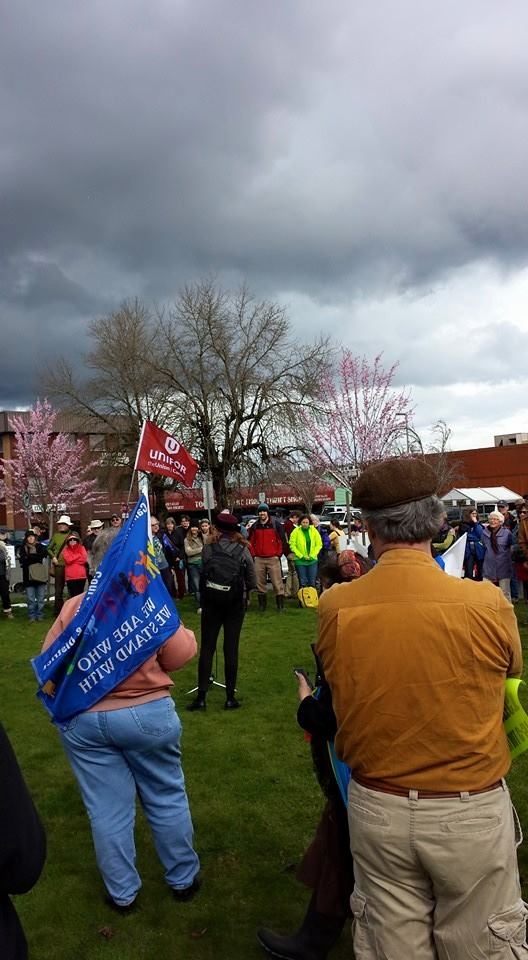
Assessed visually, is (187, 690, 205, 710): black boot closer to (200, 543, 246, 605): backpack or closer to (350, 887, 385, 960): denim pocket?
(200, 543, 246, 605): backpack

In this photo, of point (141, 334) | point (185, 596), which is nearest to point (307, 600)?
point (185, 596)

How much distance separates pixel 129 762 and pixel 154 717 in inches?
11.5

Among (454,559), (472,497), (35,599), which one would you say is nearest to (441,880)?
(454,559)

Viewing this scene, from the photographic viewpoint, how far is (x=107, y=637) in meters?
3.14

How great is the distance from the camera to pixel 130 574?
3248 mm

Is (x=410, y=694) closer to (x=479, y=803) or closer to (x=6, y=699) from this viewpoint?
(x=479, y=803)

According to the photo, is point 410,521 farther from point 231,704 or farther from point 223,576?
point 231,704

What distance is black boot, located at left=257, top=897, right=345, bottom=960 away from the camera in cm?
289

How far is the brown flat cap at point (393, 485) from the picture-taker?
6.52ft

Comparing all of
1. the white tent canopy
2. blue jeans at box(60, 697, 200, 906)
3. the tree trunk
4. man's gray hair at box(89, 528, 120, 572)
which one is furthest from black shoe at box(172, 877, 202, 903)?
the white tent canopy

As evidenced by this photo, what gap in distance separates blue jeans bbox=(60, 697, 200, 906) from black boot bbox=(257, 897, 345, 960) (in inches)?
28.5

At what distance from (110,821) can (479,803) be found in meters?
2.06

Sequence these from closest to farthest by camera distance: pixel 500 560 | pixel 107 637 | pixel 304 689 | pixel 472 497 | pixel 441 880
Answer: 1. pixel 441 880
2. pixel 304 689
3. pixel 107 637
4. pixel 500 560
5. pixel 472 497

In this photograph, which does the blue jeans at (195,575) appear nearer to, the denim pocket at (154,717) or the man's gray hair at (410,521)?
the denim pocket at (154,717)
